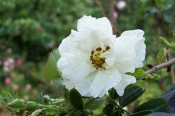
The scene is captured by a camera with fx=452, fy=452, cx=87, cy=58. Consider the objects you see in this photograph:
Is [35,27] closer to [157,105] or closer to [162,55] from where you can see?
[162,55]

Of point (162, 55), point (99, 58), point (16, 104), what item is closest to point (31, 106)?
point (16, 104)

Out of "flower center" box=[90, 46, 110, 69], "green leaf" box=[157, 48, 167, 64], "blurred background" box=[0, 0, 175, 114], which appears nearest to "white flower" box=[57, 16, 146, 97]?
"flower center" box=[90, 46, 110, 69]

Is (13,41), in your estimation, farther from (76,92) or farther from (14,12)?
(76,92)

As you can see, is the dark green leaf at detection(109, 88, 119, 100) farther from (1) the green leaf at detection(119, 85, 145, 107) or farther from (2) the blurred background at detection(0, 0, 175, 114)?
(2) the blurred background at detection(0, 0, 175, 114)

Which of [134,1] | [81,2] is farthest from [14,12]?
[134,1]

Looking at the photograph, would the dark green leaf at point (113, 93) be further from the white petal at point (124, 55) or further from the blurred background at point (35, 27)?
the blurred background at point (35, 27)

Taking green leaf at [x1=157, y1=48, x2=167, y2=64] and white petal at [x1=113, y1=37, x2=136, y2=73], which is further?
green leaf at [x1=157, y1=48, x2=167, y2=64]

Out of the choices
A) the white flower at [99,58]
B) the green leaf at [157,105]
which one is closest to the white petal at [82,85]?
the white flower at [99,58]
